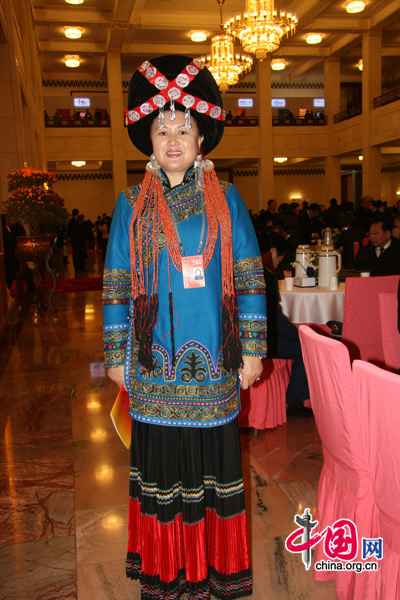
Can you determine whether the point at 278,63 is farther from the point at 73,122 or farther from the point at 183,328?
the point at 183,328

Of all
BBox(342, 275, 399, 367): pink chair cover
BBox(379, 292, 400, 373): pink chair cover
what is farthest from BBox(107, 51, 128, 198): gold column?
BBox(379, 292, 400, 373): pink chair cover

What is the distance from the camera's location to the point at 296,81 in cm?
2338

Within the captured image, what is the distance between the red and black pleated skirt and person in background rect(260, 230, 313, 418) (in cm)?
147

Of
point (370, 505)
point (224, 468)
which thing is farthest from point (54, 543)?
point (370, 505)

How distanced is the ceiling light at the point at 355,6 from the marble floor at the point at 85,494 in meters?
13.0

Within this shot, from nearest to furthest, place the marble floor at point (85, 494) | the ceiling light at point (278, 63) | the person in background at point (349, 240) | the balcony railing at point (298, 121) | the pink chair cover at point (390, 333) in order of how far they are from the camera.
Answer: the marble floor at point (85, 494) < the pink chair cover at point (390, 333) < the person in background at point (349, 240) < the balcony railing at point (298, 121) < the ceiling light at point (278, 63)

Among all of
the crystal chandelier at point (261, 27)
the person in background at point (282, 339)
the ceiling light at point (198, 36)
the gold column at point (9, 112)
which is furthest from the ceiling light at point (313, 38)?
the person in background at point (282, 339)

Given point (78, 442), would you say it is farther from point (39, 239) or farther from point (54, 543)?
point (39, 239)

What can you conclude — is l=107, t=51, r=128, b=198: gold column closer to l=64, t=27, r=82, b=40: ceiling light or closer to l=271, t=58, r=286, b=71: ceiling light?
l=64, t=27, r=82, b=40: ceiling light

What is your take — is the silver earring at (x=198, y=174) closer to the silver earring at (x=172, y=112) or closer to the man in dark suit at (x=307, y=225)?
the silver earring at (x=172, y=112)

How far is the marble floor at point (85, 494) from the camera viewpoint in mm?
1951

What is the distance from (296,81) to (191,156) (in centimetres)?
2387

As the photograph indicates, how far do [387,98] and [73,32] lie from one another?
905 centimetres

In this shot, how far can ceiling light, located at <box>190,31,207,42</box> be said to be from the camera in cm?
1541
